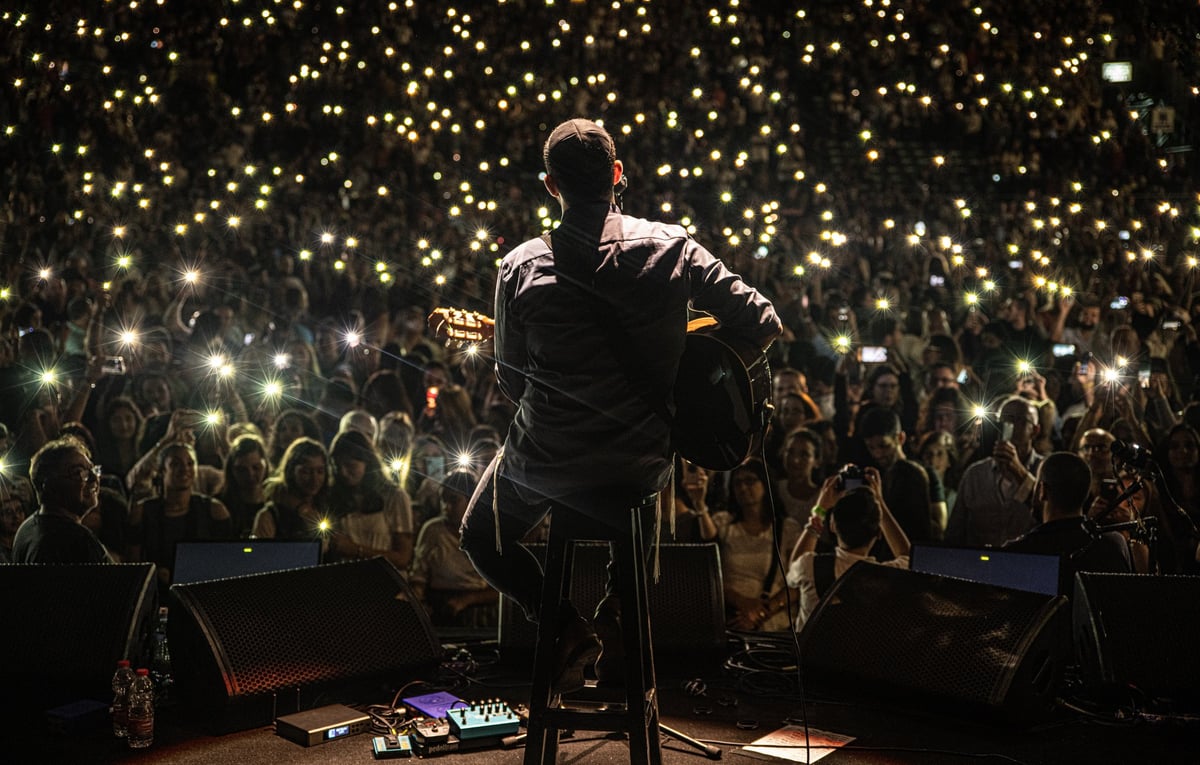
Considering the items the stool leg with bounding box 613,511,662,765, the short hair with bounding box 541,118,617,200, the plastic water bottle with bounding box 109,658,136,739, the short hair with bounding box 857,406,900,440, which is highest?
the short hair with bounding box 541,118,617,200

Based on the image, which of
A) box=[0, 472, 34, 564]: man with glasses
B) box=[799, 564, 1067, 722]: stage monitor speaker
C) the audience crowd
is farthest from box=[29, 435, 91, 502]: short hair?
box=[799, 564, 1067, 722]: stage monitor speaker

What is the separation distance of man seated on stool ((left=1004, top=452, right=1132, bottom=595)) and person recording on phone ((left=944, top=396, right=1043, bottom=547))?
51 cm

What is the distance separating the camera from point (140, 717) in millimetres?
2562

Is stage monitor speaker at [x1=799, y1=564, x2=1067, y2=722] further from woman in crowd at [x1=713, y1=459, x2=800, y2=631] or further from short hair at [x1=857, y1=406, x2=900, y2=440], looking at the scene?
short hair at [x1=857, y1=406, x2=900, y2=440]

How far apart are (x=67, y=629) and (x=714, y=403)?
7.03 feet

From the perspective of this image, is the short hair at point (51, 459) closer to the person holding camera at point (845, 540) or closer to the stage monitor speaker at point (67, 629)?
the stage monitor speaker at point (67, 629)

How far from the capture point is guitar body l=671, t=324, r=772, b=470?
194 cm

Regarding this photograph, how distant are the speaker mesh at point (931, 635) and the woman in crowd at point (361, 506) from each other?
1.97m

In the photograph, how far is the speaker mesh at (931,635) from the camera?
268cm

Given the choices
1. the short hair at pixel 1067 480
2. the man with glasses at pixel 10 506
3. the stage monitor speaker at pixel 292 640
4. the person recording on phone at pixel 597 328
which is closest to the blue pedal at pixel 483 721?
the stage monitor speaker at pixel 292 640

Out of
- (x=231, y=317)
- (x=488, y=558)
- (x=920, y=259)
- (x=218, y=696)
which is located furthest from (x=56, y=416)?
(x=920, y=259)

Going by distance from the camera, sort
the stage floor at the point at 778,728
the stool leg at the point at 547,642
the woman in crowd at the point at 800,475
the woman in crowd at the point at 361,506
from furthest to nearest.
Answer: the woman in crowd at the point at 800,475 < the woman in crowd at the point at 361,506 < the stage floor at the point at 778,728 < the stool leg at the point at 547,642

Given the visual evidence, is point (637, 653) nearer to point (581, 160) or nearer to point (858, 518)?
point (581, 160)

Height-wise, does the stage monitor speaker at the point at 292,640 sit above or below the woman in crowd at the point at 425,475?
below
